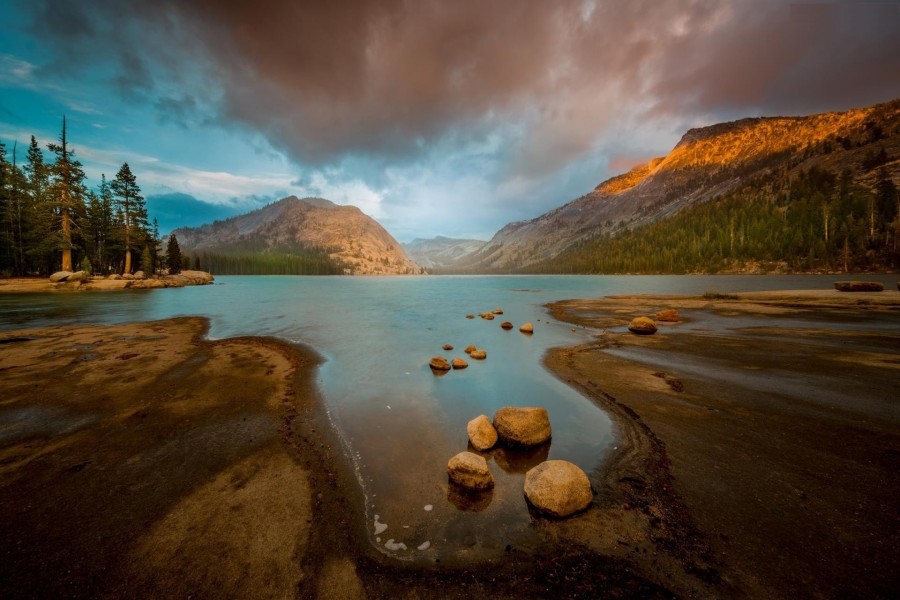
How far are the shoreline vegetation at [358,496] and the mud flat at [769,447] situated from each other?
55mm

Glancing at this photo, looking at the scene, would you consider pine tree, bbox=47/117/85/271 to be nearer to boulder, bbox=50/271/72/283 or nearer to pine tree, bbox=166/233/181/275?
boulder, bbox=50/271/72/283

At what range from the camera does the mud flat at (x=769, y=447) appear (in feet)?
18.7

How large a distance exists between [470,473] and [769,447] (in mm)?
9225

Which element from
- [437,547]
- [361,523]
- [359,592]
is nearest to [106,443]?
[361,523]

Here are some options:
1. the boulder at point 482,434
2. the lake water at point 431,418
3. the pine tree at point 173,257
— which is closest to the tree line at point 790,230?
the lake water at point 431,418

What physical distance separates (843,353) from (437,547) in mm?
27551

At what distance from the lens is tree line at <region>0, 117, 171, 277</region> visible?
182 feet

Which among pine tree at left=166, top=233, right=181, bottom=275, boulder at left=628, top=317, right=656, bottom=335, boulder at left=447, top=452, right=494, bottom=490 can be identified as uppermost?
pine tree at left=166, top=233, right=181, bottom=275

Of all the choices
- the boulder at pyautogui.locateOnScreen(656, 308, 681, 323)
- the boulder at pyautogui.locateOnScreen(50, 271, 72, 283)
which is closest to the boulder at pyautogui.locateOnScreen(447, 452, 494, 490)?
the boulder at pyautogui.locateOnScreen(656, 308, 681, 323)

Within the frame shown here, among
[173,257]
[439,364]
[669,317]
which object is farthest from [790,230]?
[173,257]

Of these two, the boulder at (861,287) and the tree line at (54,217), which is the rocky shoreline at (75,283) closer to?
the tree line at (54,217)

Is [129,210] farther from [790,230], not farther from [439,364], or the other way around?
[790,230]

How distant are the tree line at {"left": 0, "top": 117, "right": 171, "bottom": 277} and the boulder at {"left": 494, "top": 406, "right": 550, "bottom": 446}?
83784mm

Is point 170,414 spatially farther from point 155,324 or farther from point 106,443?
point 155,324
